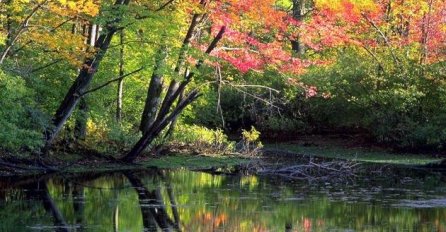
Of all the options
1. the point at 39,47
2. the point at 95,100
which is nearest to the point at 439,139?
the point at 95,100

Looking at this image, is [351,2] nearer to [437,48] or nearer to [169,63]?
[437,48]

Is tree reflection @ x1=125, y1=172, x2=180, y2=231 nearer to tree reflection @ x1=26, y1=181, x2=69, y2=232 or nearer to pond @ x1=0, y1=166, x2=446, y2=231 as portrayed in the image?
pond @ x1=0, y1=166, x2=446, y2=231

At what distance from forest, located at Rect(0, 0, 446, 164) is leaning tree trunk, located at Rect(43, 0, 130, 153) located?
4 cm

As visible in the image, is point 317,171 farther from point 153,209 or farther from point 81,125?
point 153,209

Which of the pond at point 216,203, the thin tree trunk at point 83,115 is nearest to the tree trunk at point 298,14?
the thin tree trunk at point 83,115

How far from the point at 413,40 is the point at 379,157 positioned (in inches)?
312

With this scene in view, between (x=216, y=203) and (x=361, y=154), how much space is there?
13.1m

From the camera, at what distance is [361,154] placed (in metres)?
26.5

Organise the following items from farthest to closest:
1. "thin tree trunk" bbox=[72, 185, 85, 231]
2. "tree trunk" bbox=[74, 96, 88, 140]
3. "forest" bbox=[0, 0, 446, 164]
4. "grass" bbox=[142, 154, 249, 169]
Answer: "grass" bbox=[142, 154, 249, 169]
"tree trunk" bbox=[74, 96, 88, 140]
"forest" bbox=[0, 0, 446, 164]
"thin tree trunk" bbox=[72, 185, 85, 231]

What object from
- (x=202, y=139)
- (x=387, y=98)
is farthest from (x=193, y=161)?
(x=387, y=98)

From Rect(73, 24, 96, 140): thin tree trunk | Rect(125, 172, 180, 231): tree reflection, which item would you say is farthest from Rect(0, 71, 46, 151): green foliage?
Rect(125, 172, 180, 231): tree reflection

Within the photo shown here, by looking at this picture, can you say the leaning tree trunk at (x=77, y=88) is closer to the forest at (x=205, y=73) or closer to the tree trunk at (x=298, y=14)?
the forest at (x=205, y=73)

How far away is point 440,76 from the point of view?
2627 centimetres

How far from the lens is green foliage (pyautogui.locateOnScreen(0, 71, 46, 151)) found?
17000mm
